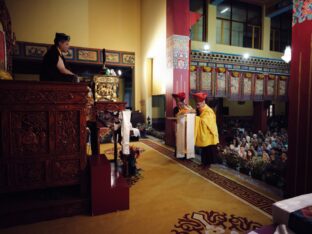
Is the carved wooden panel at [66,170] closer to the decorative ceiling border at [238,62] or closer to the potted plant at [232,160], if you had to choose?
the potted plant at [232,160]

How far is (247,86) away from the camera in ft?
28.0

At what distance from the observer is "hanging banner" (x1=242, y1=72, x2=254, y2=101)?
8477 mm

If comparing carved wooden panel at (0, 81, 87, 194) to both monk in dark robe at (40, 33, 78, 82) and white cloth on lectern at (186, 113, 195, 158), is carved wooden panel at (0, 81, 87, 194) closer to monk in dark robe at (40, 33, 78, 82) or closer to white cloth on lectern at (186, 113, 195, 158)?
monk in dark robe at (40, 33, 78, 82)

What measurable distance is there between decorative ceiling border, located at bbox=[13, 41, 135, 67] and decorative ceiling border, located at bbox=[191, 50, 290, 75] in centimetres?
288

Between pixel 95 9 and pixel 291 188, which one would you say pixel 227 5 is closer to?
pixel 95 9

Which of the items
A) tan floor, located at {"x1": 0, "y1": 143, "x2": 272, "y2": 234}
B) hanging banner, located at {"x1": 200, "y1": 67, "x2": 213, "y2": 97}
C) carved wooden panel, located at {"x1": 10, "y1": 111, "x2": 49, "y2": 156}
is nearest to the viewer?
tan floor, located at {"x1": 0, "y1": 143, "x2": 272, "y2": 234}

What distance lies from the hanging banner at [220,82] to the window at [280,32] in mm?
3657

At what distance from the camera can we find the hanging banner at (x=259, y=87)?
8.67 m

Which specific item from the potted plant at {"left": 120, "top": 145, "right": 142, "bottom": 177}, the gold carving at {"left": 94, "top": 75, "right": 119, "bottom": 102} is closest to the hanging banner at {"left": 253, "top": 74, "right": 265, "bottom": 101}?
the potted plant at {"left": 120, "top": 145, "right": 142, "bottom": 177}

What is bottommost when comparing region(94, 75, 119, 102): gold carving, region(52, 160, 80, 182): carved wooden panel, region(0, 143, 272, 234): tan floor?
region(0, 143, 272, 234): tan floor

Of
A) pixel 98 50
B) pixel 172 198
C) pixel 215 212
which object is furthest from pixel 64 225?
pixel 98 50

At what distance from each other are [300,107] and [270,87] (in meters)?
7.35

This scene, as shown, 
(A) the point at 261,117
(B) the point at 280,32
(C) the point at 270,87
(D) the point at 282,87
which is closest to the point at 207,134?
(A) the point at 261,117

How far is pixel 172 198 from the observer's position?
9.18ft
